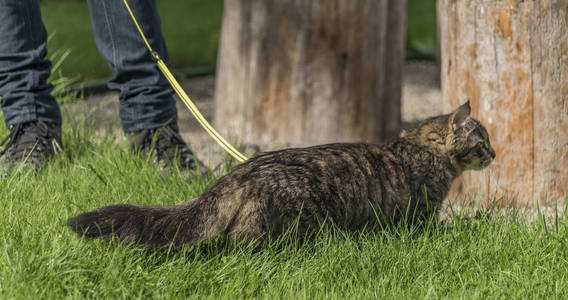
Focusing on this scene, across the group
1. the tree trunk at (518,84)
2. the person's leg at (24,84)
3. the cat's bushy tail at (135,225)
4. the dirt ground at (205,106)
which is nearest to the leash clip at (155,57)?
the person's leg at (24,84)

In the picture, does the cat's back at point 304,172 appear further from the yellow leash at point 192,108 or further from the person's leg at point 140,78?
the person's leg at point 140,78

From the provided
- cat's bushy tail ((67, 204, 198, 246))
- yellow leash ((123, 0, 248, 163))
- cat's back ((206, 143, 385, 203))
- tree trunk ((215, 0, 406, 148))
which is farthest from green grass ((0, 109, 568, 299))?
tree trunk ((215, 0, 406, 148))

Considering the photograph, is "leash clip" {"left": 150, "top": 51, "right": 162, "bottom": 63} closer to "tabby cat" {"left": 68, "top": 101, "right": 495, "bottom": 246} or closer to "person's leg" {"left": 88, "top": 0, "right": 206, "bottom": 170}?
"person's leg" {"left": 88, "top": 0, "right": 206, "bottom": 170}

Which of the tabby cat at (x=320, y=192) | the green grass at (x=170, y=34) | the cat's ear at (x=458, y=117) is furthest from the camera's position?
the green grass at (x=170, y=34)

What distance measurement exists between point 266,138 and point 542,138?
244cm

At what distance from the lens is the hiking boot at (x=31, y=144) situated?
361cm

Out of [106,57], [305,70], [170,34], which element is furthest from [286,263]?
[170,34]

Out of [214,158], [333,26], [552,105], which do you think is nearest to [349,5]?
[333,26]

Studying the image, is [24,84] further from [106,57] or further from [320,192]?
[320,192]

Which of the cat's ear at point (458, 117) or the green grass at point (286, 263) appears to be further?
the cat's ear at point (458, 117)

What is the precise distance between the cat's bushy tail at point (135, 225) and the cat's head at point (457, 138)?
1.40 m

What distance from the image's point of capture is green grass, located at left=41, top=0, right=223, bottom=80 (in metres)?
7.87

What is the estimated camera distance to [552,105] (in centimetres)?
369

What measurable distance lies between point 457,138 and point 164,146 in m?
1.62
